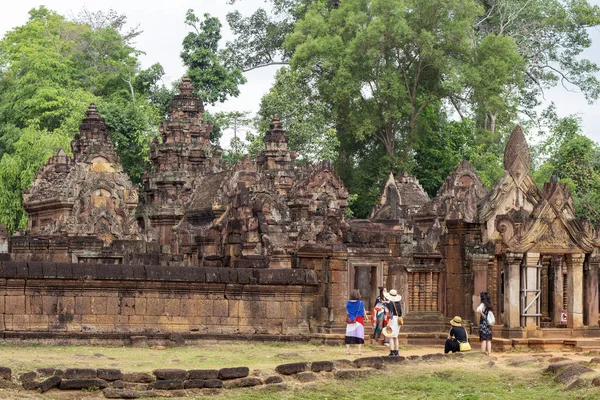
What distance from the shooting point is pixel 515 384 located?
21281 mm

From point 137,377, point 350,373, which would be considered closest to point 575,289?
point 350,373

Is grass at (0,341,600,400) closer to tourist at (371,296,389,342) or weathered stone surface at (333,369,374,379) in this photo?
weathered stone surface at (333,369,374,379)

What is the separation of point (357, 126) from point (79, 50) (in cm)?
2142

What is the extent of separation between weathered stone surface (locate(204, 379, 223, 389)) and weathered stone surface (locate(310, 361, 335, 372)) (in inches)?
71.2

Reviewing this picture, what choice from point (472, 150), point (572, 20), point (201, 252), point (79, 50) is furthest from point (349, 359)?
point (79, 50)

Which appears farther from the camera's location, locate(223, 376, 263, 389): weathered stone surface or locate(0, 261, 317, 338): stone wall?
locate(0, 261, 317, 338): stone wall

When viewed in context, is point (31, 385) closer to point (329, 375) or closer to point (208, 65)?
point (329, 375)

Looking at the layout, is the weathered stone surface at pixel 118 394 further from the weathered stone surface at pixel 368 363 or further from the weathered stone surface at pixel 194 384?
the weathered stone surface at pixel 368 363

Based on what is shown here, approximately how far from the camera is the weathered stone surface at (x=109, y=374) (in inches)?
744

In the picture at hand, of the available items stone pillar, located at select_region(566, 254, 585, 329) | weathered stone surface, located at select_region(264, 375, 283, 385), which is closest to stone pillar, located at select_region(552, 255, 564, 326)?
stone pillar, located at select_region(566, 254, 585, 329)

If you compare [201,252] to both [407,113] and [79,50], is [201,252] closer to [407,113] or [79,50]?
[407,113]

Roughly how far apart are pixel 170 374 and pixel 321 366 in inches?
105

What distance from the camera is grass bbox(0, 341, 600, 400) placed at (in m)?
19.7

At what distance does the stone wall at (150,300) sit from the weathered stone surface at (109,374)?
14.7 feet
